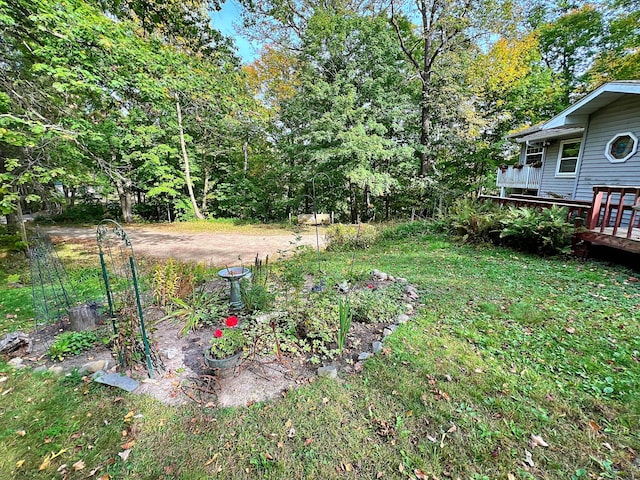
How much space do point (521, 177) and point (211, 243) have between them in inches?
473

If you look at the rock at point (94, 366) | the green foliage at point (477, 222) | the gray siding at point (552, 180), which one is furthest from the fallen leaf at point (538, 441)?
the gray siding at point (552, 180)

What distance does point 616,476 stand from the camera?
152 cm

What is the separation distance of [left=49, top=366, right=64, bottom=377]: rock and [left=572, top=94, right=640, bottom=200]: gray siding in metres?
10.7

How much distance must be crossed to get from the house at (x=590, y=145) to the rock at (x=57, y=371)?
10.3m

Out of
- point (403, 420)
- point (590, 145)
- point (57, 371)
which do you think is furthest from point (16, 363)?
point (590, 145)

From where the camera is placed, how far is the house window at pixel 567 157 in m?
9.13

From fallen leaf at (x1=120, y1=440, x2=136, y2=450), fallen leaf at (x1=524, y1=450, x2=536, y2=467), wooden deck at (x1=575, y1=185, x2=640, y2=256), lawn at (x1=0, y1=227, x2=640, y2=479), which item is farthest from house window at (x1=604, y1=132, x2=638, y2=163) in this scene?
fallen leaf at (x1=120, y1=440, x2=136, y2=450)

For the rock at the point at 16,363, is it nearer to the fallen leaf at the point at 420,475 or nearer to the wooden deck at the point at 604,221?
the fallen leaf at the point at 420,475

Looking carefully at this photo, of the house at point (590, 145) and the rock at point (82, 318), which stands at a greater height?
the house at point (590, 145)

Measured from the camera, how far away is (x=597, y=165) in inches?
296

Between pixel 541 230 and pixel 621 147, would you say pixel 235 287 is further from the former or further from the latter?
pixel 621 147

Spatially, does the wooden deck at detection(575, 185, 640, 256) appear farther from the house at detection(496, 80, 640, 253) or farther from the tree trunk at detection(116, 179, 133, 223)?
the tree trunk at detection(116, 179, 133, 223)

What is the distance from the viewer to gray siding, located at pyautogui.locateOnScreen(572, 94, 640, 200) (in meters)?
6.55

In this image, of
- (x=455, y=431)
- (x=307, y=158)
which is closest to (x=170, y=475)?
(x=455, y=431)
